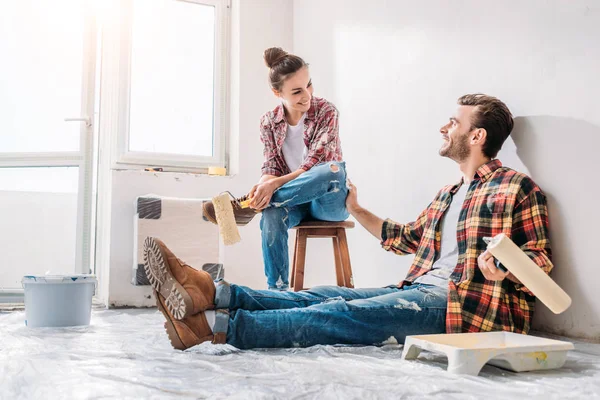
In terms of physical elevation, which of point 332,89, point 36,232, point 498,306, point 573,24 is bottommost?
point 498,306

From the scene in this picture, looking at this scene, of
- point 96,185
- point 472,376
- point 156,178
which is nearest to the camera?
point 472,376

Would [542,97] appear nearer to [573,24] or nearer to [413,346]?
[573,24]

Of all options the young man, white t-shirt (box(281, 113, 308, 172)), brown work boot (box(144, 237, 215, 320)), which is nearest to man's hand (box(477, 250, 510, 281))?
the young man

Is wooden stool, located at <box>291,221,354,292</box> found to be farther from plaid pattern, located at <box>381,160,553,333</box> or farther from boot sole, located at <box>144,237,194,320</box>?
boot sole, located at <box>144,237,194,320</box>

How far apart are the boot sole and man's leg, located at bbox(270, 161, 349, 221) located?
0.70 metres

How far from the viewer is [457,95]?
78.0 inches

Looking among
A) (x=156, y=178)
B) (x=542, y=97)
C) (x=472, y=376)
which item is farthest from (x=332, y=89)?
(x=472, y=376)

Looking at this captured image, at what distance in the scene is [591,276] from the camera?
4.88ft

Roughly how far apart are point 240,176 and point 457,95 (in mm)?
1453

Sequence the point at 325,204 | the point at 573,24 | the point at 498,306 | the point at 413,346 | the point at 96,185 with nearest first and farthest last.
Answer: the point at 413,346
the point at 498,306
the point at 573,24
the point at 325,204
the point at 96,185

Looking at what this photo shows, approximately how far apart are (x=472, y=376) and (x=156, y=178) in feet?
7.14

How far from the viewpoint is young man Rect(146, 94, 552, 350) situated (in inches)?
50.8

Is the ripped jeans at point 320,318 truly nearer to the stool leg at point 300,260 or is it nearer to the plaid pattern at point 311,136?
the stool leg at point 300,260

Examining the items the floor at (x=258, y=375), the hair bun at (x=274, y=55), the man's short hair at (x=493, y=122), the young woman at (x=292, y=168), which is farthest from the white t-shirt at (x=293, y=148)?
the floor at (x=258, y=375)
